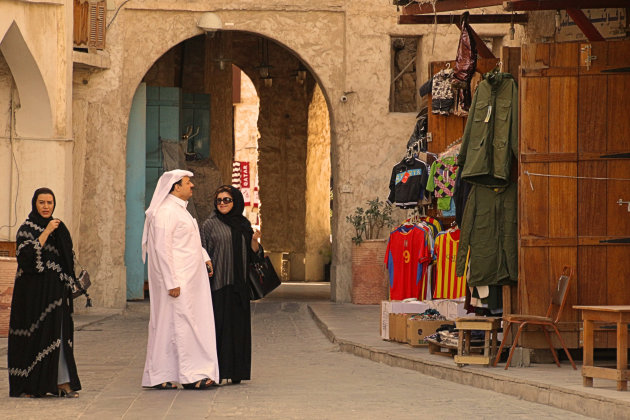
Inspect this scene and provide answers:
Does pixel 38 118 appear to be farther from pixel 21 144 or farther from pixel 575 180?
pixel 575 180

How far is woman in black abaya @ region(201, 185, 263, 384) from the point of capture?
1062 cm

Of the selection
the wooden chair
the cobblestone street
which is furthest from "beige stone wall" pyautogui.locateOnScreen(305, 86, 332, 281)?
the wooden chair

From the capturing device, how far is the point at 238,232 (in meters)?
11.0

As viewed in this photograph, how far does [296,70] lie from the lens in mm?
32219

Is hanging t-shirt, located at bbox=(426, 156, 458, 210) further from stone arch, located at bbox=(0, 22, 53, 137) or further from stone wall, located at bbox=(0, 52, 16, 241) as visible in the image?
stone wall, located at bbox=(0, 52, 16, 241)

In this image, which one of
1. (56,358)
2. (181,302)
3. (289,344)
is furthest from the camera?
(289,344)

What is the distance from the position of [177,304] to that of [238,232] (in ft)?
3.34

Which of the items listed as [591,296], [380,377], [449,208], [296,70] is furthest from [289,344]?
[296,70]

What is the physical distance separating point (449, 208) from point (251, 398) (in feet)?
20.5

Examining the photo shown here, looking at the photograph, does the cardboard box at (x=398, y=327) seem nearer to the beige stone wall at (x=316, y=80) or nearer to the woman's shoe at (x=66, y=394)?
the woman's shoe at (x=66, y=394)

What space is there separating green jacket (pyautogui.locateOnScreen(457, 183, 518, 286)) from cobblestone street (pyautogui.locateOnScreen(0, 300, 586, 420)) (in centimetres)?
109

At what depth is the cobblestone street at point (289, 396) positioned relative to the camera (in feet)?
27.9

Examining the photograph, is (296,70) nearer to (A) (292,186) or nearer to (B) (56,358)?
(A) (292,186)

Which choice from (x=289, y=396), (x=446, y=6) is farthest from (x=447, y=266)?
(x=289, y=396)
